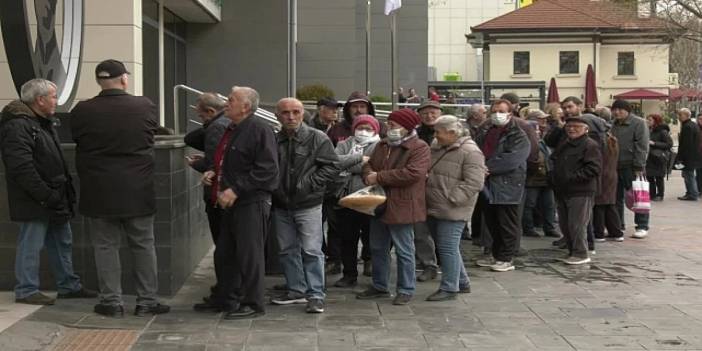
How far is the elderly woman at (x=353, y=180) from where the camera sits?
7.82 metres

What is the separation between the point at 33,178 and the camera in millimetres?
6578

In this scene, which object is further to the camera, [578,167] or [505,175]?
[578,167]

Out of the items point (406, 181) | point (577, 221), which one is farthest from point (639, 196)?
point (406, 181)

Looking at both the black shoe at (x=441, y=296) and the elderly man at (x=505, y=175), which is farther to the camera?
the elderly man at (x=505, y=175)

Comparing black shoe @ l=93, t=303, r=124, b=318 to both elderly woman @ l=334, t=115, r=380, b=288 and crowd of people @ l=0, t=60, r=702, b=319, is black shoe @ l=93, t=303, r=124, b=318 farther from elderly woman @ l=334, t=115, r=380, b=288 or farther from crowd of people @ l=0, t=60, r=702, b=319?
elderly woman @ l=334, t=115, r=380, b=288

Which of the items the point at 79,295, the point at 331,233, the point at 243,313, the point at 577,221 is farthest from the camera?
the point at 577,221

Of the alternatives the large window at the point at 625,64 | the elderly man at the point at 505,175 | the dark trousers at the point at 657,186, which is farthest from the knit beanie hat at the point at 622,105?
the large window at the point at 625,64

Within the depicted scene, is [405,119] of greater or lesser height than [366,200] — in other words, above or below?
above

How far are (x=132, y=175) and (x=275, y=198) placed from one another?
1.23m

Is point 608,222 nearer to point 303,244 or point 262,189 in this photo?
point 303,244

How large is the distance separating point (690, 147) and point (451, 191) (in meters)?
12.2

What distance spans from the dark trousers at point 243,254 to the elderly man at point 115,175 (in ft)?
1.99

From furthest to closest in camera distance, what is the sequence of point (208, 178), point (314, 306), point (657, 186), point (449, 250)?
1. point (657, 186)
2. point (449, 250)
3. point (314, 306)
4. point (208, 178)

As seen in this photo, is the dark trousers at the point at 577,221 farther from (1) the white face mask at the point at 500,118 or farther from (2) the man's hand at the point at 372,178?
(2) the man's hand at the point at 372,178
